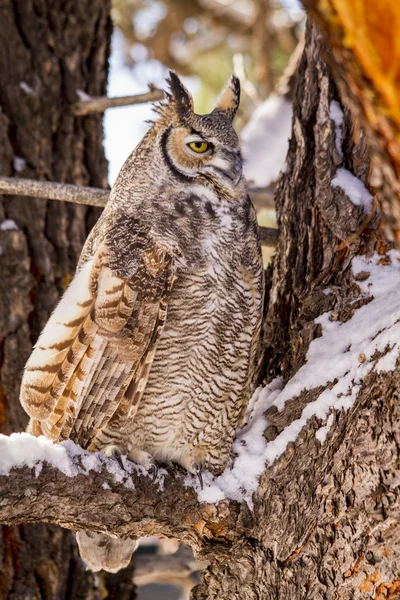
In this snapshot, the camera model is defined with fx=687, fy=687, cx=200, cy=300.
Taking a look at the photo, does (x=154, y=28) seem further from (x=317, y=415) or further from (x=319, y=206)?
(x=317, y=415)

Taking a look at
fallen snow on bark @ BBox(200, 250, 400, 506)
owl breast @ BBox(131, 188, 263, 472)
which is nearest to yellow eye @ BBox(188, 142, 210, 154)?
owl breast @ BBox(131, 188, 263, 472)

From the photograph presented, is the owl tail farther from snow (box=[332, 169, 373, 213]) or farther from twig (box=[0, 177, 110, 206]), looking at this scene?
snow (box=[332, 169, 373, 213])

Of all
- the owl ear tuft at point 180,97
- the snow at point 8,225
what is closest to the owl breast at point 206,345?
the owl ear tuft at point 180,97

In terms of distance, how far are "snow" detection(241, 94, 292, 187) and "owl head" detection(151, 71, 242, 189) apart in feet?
4.43

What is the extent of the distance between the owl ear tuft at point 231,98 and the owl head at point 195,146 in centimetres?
16

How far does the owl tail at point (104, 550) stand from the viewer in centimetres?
179

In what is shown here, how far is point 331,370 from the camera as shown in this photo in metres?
1.51

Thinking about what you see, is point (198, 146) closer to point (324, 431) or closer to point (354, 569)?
point (324, 431)

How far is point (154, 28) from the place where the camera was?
421 centimetres

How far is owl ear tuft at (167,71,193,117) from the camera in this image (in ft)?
5.78

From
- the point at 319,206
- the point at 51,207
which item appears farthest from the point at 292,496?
the point at 51,207

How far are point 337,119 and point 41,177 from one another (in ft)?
3.28

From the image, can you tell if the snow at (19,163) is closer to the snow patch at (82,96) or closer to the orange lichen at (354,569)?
the snow patch at (82,96)

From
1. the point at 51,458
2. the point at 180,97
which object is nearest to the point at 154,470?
the point at 51,458
